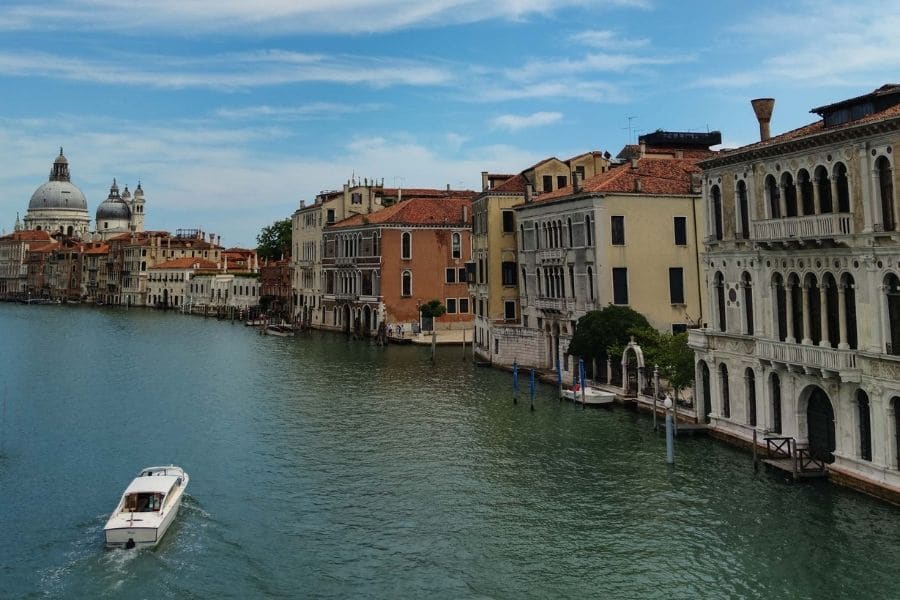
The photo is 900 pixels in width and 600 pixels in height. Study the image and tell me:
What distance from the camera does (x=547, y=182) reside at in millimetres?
38406

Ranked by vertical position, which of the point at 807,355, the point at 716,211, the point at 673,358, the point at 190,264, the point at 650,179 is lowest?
the point at 673,358

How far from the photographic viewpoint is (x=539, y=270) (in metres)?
35.5

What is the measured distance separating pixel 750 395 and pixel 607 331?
26.9 ft

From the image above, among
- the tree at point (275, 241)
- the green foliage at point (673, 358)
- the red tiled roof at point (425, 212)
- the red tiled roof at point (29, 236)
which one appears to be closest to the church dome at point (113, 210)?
the red tiled roof at point (29, 236)

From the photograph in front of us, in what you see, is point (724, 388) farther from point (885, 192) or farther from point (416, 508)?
point (416, 508)

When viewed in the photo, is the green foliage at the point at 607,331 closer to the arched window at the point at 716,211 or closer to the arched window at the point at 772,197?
the arched window at the point at 716,211

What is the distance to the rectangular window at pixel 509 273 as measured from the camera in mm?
39219

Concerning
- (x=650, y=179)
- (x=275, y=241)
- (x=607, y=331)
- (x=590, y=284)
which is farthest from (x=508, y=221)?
(x=275, y=241)

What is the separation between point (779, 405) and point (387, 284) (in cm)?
3806

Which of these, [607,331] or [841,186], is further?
[607,331]

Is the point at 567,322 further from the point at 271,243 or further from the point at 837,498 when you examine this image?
the point at 271,243

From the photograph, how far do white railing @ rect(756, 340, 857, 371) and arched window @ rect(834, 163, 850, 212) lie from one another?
3.12 metres

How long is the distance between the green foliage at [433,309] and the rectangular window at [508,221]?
14.0 meters

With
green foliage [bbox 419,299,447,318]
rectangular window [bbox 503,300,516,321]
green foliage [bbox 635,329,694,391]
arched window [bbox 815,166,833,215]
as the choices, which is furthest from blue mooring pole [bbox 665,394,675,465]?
green foliage [bbox 419,299,447,318]
